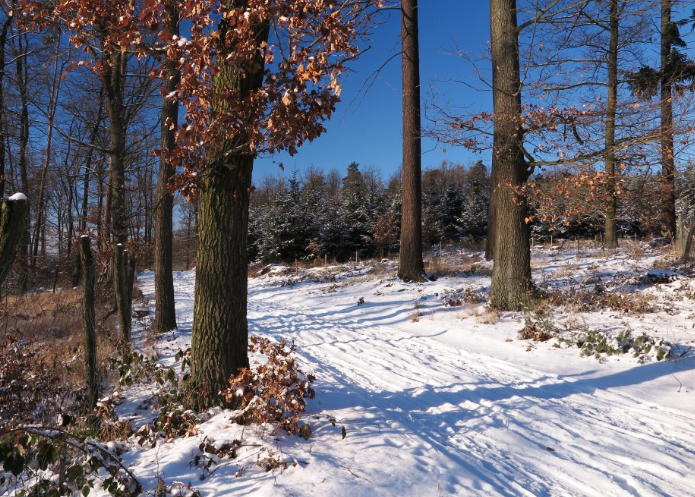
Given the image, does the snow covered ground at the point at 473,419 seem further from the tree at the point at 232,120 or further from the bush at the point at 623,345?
the tree at the point at 232,120

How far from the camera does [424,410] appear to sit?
416cm

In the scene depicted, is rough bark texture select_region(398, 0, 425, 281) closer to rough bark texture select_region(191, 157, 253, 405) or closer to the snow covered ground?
the snow covered ground

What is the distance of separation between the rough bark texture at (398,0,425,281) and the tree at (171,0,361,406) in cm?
881

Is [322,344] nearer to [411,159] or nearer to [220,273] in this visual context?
[220,273]

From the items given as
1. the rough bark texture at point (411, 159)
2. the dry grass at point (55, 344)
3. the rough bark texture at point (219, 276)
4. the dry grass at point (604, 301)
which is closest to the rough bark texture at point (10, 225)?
the rough bark texture at point (219, 276)

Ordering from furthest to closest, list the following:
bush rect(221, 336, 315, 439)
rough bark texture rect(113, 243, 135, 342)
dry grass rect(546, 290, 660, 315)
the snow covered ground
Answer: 1. dry grass rect(546, 290, 660, 315)
2. rough bark texture rect(113, 243, 135, 342)
3. bush rect(221, 336, 315, 439)
4. the snow covered ground

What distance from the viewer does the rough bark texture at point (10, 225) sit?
204 cm

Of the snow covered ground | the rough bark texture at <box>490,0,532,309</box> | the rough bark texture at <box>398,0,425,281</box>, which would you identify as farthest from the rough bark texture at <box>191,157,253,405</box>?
the rough bark texture at <box>398,0,425,281</box>

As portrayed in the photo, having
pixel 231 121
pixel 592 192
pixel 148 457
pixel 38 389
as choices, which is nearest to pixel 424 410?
pixel 148 457

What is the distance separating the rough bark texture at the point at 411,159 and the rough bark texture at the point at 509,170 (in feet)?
14.7

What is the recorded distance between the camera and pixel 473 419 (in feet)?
12.9

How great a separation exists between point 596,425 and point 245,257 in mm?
3875

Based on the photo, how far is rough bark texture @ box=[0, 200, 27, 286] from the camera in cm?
204

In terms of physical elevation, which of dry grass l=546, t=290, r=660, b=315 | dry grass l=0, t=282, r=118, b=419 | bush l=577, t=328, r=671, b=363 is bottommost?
dry grass l=0, t=282, r=118, b=419
